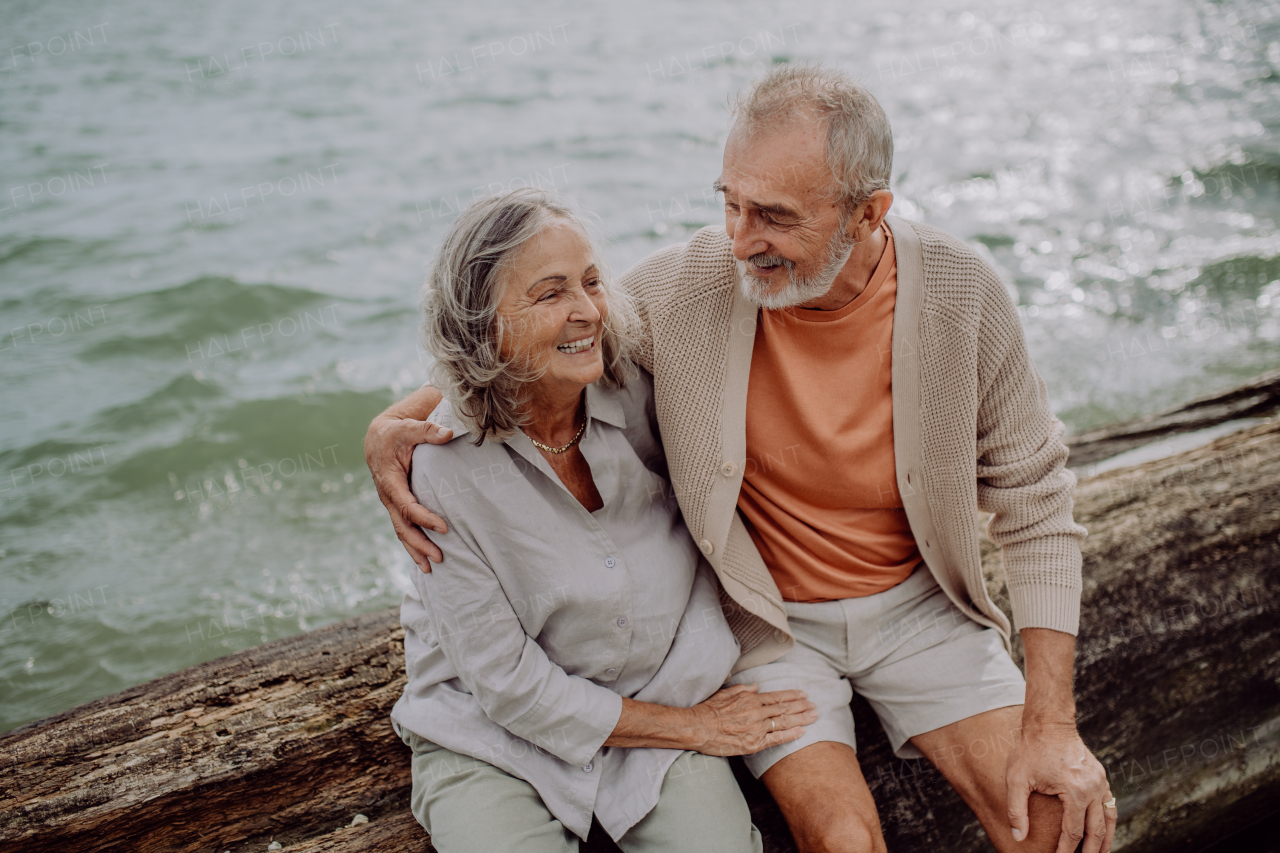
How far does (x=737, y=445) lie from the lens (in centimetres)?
236

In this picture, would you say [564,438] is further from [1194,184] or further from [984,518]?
[1194,184]

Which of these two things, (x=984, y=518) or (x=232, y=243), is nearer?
(x=984, y=518)

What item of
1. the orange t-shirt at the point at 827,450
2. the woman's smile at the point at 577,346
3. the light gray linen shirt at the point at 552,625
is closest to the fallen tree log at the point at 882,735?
the light gray linen shirt at the point at 552,625

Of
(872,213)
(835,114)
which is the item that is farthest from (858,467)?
(835,114)

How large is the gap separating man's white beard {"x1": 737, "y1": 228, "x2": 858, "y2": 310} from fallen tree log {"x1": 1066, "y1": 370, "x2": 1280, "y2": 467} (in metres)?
2.29

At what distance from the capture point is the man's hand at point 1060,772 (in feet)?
7.08

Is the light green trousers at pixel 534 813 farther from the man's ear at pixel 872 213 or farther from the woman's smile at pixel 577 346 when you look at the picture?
the man's ear at pixel 872 213

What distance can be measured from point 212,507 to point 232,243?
147 inches

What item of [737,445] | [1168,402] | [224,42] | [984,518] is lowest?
[1168,402]

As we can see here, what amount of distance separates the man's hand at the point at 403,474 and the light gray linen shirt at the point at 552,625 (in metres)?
0.03

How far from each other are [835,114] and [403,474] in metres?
1.29

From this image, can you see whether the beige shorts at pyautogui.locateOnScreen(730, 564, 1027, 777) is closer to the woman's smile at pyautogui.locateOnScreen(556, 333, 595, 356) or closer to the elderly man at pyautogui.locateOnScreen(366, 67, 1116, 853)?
the elderly man at pyautogui.locateOnScreen(366, 67, 1116, 853)

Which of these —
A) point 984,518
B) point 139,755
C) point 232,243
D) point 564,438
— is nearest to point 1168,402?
point 984,518

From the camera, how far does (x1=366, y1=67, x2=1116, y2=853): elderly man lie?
216cm
